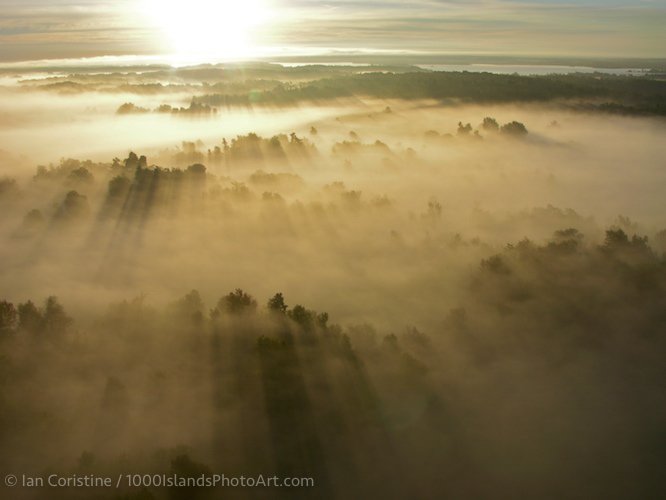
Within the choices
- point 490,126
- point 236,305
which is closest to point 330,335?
point 236,305

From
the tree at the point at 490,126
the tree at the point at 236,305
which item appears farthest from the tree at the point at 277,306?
the tree at the point at 490,126

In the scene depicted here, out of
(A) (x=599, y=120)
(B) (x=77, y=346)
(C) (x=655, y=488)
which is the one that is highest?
(A) (x=599, y=120)

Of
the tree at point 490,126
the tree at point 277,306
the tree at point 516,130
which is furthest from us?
the tree at point 490,126

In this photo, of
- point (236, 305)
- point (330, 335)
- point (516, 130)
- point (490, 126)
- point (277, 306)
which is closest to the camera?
point (330, 335)

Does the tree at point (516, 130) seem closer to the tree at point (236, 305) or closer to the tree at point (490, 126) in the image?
the tree at point (490, 126)

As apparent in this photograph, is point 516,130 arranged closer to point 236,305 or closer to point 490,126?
point 490,126

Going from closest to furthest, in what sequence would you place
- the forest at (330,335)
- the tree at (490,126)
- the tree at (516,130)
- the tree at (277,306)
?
the forest at (330,335) < the tree at (277,306) < the tree at (516,130) < the tree at (490,126)

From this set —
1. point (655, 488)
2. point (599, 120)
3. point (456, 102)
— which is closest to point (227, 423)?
point (655, 488)

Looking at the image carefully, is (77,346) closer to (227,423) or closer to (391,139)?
(227,423)

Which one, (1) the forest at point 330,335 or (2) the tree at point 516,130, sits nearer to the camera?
(1) the forest at point 330,335

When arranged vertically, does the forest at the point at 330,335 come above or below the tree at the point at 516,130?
below

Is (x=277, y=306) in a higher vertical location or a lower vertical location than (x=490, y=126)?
lower
